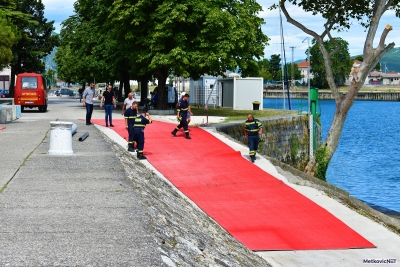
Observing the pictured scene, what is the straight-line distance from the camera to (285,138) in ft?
132

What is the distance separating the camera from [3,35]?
4641 centimetres

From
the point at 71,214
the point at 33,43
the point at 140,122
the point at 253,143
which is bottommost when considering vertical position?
the point at 253,143

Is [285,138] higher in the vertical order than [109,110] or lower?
lower

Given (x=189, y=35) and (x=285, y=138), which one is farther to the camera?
(x=189, y=35)

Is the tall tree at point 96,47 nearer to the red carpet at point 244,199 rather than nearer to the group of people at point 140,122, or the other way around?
the group of people at point 140,122

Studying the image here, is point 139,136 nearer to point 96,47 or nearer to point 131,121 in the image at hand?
point 131,121

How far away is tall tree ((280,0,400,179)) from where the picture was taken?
31.5 meters

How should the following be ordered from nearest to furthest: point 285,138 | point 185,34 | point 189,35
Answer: point 285,138, point 185,34, point 189,35

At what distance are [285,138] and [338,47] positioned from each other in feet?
27.9

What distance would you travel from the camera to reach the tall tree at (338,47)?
3155cm

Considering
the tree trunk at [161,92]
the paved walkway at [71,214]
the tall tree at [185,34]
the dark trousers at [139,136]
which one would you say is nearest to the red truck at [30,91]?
the tall tree at [185,34]

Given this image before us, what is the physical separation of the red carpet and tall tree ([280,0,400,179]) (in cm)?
602

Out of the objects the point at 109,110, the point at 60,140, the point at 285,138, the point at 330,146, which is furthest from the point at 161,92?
the point at 60,140

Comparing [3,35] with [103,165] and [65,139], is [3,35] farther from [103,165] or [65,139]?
[103,165]
